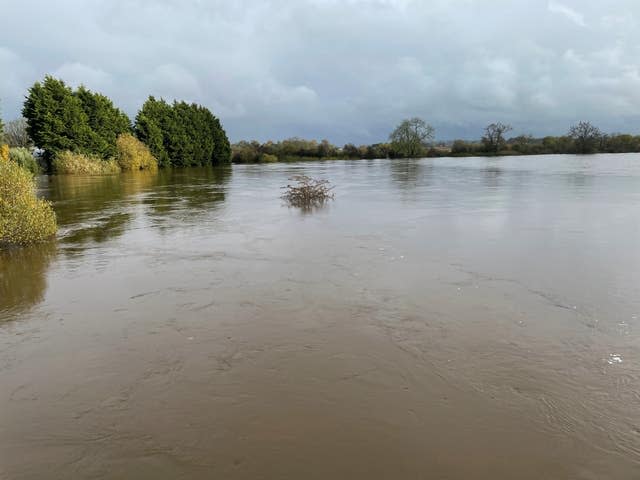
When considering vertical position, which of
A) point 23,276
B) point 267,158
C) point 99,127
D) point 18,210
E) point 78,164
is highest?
point 99,127

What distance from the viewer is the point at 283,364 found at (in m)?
4.27

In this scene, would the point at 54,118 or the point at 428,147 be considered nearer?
the point at 54,118

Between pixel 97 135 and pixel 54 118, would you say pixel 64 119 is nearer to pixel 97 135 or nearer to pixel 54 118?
pixel 54 118

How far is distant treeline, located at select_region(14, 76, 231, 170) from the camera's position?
34.8 m

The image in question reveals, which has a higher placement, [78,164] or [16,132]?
[16,132]

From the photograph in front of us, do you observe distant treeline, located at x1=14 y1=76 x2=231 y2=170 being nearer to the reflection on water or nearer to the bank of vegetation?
the bank of vegetation

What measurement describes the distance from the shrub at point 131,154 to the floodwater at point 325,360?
1389 inches

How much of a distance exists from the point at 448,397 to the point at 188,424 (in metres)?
2.07

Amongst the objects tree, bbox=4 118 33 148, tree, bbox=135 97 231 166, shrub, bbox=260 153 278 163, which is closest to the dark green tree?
tree, bbox=135 97 231 166

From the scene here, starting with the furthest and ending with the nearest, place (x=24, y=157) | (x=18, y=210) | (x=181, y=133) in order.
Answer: (x=181, y=133) < (x=24, y=157) < (x=18, y=210)

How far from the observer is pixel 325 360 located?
433cm

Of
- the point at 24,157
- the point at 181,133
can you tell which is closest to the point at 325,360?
the point at 24,157

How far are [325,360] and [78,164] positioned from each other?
123ft

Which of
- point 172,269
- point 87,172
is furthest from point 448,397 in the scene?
point 87,172
